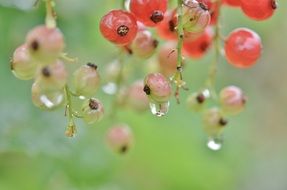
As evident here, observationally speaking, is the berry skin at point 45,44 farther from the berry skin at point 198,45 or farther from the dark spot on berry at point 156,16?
the berry skin at point 198,45

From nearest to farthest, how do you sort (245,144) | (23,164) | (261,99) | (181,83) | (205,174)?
1. (181,83)
2. (23,164)
3. (205,174)
4. (245,144)
5. (261,99)

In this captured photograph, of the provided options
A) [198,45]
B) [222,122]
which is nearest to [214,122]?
[222,122]

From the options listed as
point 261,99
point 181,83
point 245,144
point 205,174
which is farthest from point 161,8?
point 261,99

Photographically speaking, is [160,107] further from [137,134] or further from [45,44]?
[137,134]

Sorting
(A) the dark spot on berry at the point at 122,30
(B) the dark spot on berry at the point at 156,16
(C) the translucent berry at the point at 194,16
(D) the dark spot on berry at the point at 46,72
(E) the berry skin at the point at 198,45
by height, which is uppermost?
(E) the berry skin at the point at 198,45

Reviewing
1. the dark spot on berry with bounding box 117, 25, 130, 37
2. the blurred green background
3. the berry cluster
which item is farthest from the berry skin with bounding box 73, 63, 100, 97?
the blurred green background

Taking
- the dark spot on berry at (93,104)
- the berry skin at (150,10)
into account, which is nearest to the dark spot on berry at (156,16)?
the berry skin at (150,10)

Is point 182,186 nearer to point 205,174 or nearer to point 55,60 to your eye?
point 205,174
